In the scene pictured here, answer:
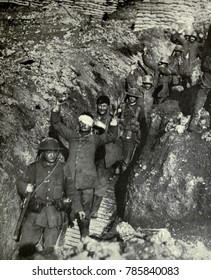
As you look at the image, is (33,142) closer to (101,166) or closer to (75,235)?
(101,166)

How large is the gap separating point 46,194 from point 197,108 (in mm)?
1508

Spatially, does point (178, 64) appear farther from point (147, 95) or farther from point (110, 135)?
point (110, 135)

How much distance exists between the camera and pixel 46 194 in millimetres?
2955

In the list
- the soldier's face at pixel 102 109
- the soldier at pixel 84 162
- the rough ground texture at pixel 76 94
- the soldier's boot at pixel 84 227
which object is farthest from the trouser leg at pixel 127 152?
the soldier's boot at pixel 84 227

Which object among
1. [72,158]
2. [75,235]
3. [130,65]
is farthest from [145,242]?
[130,65]

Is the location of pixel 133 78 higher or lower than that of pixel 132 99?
higher

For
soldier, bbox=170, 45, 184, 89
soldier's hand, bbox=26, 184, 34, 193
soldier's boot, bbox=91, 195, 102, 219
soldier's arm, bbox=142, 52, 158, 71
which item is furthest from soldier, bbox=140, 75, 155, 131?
soldier's hand, bbox=26, 184, 34, 193

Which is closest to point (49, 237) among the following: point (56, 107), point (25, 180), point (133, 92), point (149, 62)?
point (25, 180)

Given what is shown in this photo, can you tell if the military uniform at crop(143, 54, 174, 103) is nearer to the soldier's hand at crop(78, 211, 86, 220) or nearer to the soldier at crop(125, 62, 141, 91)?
the soldier at crop(125, 62, 141, 91)

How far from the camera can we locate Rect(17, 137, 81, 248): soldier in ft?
9.62

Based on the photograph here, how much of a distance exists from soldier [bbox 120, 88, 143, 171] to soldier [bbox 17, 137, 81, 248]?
57 centimetres

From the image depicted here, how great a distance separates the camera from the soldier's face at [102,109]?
3199 millimetres

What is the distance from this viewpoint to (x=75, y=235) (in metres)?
3.03
